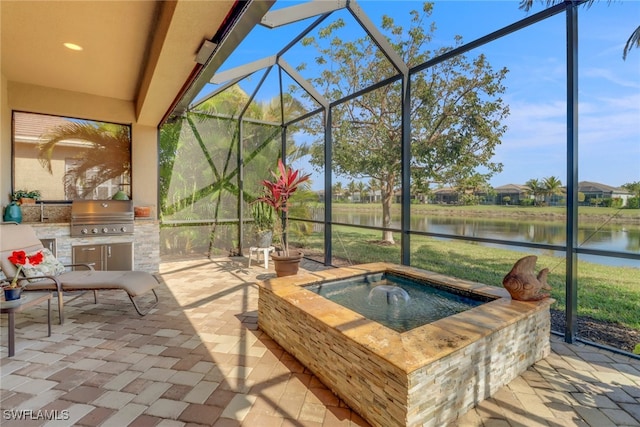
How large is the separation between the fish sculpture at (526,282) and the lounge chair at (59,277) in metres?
3.80

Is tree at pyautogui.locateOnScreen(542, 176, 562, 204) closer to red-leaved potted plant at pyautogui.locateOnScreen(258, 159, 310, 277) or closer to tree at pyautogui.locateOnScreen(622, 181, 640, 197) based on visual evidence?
tree at pyautogui.locateOnScreen(622, 181, 640, 197)

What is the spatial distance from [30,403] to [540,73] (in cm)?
581

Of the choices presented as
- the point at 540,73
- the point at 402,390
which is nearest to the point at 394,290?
the point at 402,390

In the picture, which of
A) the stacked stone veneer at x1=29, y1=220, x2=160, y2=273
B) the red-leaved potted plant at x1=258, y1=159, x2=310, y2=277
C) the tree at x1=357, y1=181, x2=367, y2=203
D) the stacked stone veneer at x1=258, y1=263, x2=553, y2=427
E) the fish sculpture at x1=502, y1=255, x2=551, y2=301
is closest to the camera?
the stacked stone veneer at x1=258, y1=263, x2=553, y2=427

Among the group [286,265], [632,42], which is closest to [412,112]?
[632,42]

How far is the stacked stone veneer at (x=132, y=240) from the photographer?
472 centimetres

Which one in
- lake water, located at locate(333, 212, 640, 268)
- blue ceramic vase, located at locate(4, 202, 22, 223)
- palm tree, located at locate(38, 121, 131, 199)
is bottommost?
lake water, located at locate(333, 212, 640, 268)

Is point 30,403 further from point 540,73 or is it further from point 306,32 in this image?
point 540,73

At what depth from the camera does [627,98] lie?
2.96 m

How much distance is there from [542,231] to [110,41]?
17.6 ft

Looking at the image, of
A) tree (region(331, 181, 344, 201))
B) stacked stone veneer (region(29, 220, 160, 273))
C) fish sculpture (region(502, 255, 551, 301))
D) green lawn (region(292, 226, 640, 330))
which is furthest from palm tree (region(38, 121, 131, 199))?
fish sculpture (region(502, 255, 551, 301))

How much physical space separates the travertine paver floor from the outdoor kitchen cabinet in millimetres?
1620

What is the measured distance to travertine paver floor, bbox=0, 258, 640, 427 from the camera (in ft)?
6.15

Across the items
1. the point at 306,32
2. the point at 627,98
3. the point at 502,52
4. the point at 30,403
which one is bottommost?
the point at 30,403
